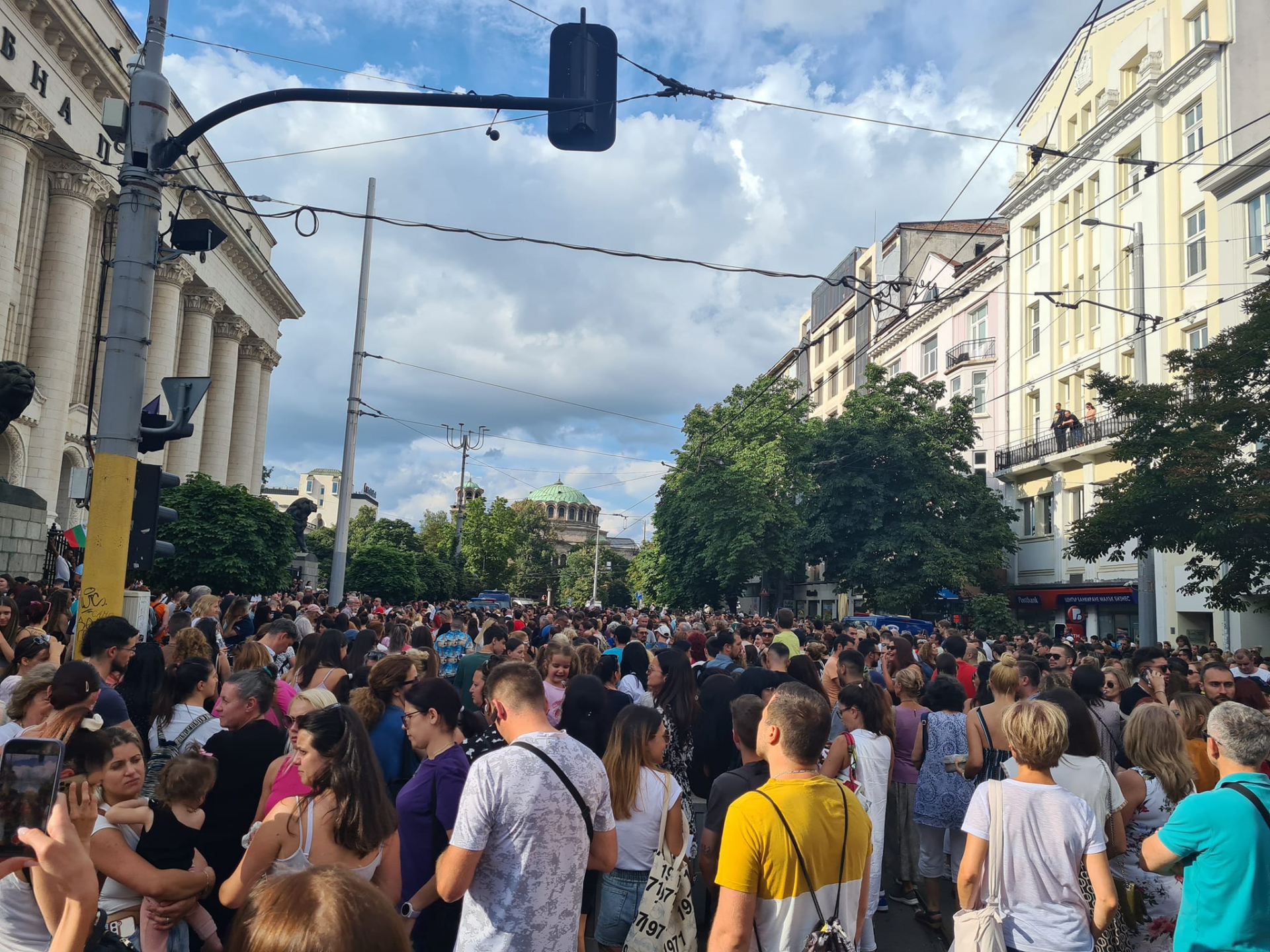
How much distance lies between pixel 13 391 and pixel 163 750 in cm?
1355

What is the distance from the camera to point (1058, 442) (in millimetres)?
34031

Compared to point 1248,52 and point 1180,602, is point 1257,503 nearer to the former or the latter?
point 1180,602

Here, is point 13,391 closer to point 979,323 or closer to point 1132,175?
point 1132,175

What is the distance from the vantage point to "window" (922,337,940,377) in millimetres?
44875

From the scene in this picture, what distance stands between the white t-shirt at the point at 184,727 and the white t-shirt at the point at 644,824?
222 cm

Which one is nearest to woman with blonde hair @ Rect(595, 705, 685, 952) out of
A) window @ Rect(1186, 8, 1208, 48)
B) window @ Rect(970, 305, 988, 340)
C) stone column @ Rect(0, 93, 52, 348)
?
stone column @ Rect(0, 93, 52, 348)

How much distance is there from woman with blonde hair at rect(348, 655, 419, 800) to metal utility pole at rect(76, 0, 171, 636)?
9.94 feet

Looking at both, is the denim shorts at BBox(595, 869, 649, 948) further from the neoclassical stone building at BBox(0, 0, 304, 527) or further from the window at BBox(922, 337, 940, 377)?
the window at BBox(922, 337, 940, 377)

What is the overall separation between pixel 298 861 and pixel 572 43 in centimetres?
646

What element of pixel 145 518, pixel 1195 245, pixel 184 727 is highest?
pixel 1195 245

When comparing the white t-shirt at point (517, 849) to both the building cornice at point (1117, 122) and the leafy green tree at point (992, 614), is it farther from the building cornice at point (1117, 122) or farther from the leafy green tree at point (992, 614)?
the leafy green tree at point (992, 614)

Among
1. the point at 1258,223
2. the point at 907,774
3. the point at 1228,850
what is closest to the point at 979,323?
the point at 1258,223

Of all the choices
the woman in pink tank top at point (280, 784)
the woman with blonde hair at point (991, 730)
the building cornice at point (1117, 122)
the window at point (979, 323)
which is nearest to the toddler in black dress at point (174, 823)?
the woman in pink tank top at point (280, 784)

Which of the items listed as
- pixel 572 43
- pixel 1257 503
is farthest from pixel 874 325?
pixel 572 43
